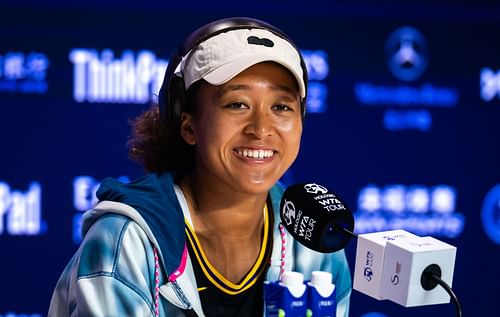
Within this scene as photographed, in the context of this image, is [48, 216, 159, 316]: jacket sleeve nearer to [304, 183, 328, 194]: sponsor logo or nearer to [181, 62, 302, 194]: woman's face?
[181, 62, 302, 194]: woman's face

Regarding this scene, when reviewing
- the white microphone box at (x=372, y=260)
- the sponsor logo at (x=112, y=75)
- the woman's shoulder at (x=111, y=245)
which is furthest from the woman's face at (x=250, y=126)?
the sponsor logo at (x=112, y=75)

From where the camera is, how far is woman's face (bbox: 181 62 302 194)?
172 cm

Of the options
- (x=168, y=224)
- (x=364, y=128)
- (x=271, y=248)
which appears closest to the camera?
(x=168, y=224)

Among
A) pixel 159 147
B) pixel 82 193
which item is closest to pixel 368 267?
pixel 159 147

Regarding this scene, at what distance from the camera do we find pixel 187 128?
1851 mm

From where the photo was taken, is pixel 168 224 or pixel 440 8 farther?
pixel 440 8

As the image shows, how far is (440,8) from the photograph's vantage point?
320cm

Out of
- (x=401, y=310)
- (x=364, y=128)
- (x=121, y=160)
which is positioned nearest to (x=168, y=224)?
(x=121, y=160)

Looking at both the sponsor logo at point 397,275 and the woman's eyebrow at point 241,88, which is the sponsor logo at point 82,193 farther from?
the sponsor logo at point 397,275

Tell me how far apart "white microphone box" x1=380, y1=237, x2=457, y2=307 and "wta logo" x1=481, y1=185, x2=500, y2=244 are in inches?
79.4

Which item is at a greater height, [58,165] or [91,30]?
[91,30]

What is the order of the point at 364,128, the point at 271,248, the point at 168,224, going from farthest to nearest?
Answer: the point at 364,128 < the point at 271,248 < the point at 168,224

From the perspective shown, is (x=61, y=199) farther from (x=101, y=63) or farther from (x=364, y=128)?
(x=364, y=128)

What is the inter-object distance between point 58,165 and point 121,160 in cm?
21
